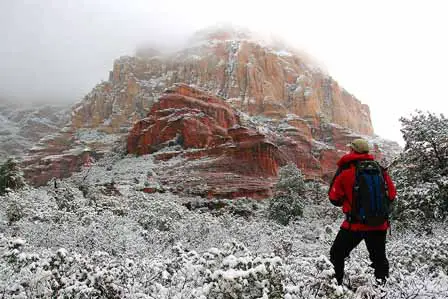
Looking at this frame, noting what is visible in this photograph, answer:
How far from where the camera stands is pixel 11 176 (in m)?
37.2

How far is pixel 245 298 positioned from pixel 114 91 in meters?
137

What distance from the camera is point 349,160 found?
549cm

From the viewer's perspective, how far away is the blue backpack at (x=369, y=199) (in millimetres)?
5250

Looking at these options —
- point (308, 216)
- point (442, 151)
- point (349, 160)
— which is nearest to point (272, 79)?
point (308, 216)

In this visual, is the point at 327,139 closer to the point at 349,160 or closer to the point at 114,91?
the point at 114,91

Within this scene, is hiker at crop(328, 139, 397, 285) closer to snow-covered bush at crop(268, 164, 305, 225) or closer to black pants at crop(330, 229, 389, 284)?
black pants at crop(330, 229, 389, 284)

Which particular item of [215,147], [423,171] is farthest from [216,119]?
[423,171]

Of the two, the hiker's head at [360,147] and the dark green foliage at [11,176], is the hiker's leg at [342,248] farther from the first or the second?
the dark green foliage at [11,176]

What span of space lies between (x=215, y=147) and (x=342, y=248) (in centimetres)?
5837

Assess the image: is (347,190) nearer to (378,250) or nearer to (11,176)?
(378,250)

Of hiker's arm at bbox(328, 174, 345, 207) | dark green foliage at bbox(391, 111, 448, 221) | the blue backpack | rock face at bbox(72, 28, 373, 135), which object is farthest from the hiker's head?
rock face at bbox(72, 28, 373, 135)

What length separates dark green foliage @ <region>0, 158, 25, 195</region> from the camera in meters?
36.8

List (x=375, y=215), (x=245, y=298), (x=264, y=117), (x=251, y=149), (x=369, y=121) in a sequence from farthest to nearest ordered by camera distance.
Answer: (x=369, y=121) → (x=264, y=117) → (x=251, y=149) → (x=375, y=215) → (x=245, y=298)

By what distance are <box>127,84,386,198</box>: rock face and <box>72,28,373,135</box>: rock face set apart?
2018 cm
